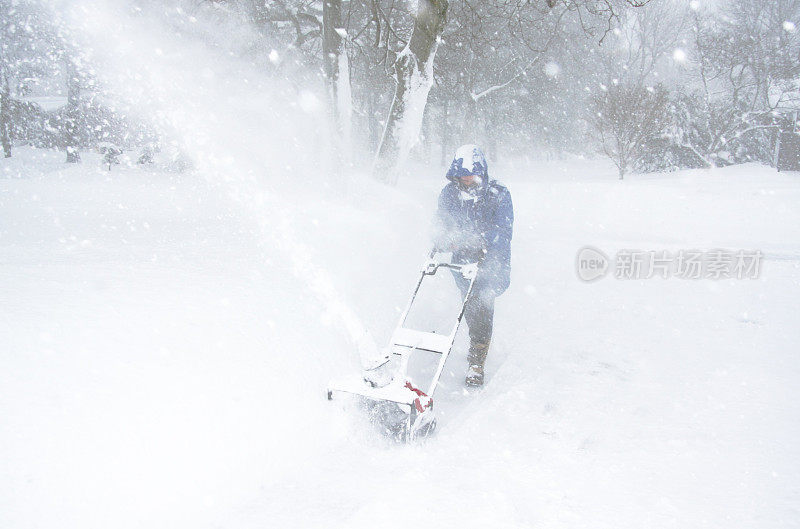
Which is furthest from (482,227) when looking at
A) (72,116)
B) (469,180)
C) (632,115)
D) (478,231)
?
(72,116)

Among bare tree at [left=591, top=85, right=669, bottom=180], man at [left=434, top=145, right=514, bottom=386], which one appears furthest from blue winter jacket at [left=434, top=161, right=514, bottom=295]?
bare tree at [left=591, top=85, right=669, bottom=180]

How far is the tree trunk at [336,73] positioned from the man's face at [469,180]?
19.8ft

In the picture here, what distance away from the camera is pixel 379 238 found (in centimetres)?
687

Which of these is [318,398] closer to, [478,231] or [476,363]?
[476,363]

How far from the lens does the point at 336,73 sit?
10.3 m

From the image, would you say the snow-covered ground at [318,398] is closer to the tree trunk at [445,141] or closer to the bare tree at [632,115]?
the bare tree at [632,115]

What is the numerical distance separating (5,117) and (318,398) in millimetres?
28222

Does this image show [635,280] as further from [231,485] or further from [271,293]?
[231,485]

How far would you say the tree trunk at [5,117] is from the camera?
23078 millimetres

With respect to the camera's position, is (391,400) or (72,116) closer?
(391,400)
